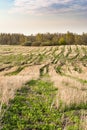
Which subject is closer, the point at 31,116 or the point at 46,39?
the point at 31,116

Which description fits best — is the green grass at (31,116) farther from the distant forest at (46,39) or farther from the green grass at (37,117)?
the distant forest at (46,39)

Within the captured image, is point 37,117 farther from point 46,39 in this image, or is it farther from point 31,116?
point 46,39

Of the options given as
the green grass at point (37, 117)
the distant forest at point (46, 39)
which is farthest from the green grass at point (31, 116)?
the distant forest at point (46, 39)

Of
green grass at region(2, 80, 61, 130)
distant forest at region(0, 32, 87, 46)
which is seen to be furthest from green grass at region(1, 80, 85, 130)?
distant forest at region(0, 32, 87, 46)

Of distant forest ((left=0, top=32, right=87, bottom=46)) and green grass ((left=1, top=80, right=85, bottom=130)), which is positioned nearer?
green grass ((left=1, top=80, right=85, bottom=130))

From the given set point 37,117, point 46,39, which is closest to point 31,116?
point 37,117

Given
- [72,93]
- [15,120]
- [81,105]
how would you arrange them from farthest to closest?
[72,93]
[81,105]
[15,120]

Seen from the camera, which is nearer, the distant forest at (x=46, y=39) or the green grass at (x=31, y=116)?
the green grass at (x=31, y=116)

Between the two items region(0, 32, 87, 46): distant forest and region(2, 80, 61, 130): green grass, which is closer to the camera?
region(2, 80, 61, 130): green grass

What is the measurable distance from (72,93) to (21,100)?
7.73 feet

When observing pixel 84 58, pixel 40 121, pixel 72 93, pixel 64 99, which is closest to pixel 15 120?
pixel 40 121

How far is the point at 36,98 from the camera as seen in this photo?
A: 50.4 ft

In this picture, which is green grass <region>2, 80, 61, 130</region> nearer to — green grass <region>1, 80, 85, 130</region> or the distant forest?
Answer: green grass <region>1, 80, 85, 130</region>

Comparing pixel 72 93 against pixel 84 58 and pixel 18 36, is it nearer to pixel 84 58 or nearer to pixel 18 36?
pixel 84 58
